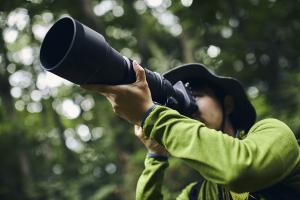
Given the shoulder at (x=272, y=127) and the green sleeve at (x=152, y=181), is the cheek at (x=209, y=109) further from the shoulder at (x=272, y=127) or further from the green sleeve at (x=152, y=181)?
the shoulder at (x=272, y=127)

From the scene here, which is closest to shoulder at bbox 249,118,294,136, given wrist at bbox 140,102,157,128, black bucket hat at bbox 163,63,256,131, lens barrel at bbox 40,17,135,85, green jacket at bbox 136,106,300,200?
green jacket at bbox 136,106,300,200

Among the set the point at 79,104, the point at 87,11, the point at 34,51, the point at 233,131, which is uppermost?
the point at 233,131

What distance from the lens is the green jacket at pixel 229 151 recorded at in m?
1.74

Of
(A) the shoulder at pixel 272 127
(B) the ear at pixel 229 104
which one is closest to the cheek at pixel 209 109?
(B) the ear at pixel 229 104

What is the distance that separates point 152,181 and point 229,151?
1.09m

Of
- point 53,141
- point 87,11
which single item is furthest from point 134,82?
point 53,141

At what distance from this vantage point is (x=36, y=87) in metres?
13.6

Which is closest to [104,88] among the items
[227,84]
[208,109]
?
[208,109]

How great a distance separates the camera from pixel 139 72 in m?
1.93

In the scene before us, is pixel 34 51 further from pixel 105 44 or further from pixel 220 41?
pixel 105 44

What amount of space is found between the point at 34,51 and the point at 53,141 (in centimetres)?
493

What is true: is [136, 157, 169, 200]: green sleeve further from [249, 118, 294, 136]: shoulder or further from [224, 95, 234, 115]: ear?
[249, 118, 294, 136]: shoulder

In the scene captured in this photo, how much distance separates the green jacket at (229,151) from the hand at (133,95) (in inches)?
2.9

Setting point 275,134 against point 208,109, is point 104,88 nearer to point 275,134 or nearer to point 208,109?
point 275,134
